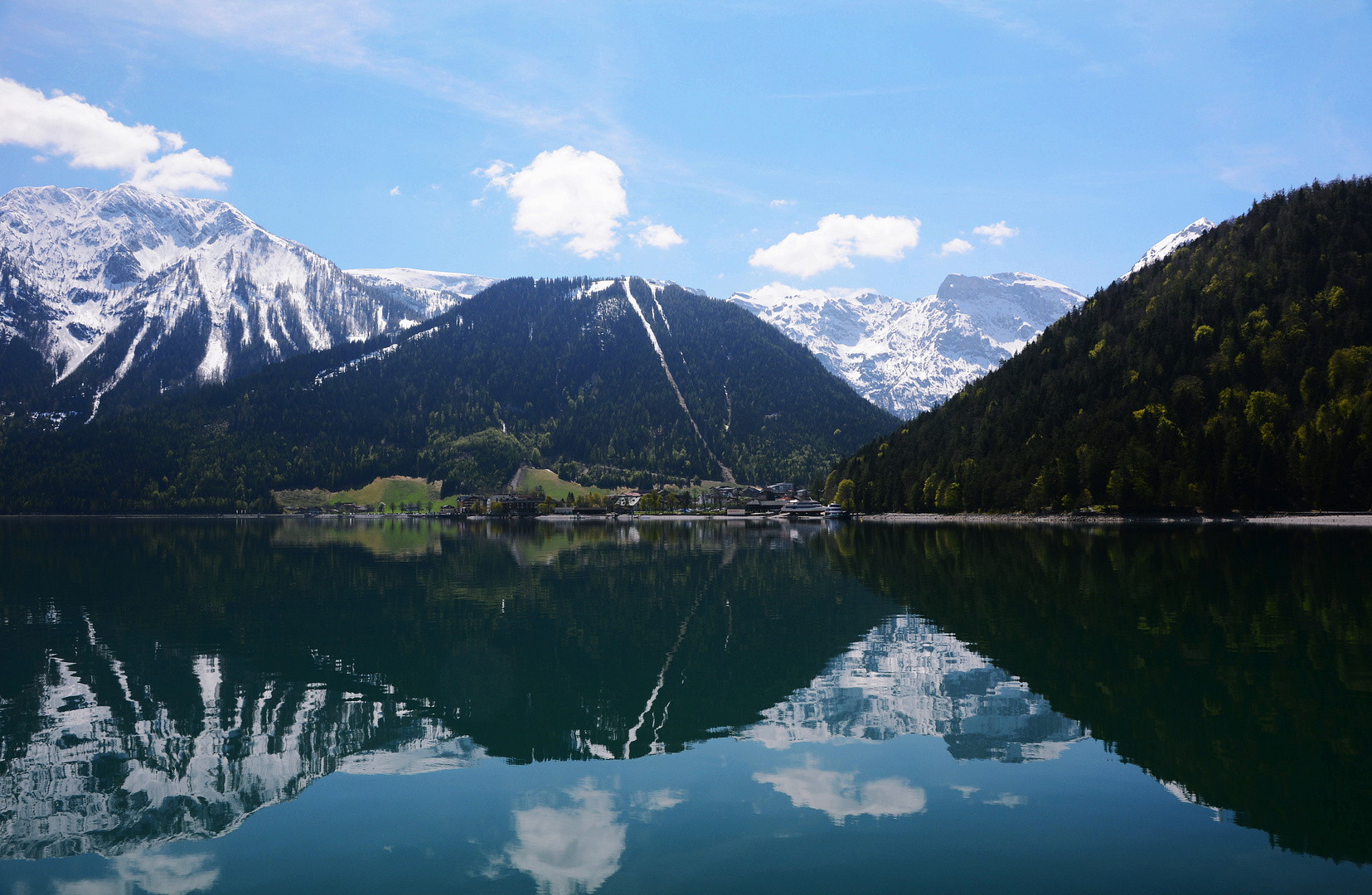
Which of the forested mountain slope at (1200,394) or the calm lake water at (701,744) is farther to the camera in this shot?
the forested mountain slope at (1200,394)

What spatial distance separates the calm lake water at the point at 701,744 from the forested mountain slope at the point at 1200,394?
79718 mm

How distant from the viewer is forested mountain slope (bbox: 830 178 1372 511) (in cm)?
11869

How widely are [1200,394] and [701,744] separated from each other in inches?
5764

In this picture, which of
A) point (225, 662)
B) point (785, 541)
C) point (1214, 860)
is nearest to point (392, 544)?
point (785, 541)

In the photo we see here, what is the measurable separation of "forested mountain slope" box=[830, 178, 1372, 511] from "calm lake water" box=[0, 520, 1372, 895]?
7972 centimetres

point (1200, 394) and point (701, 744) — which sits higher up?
point (1200, 394)

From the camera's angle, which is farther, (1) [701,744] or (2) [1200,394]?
(2) [1200,394]

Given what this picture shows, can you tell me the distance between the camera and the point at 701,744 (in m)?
22.5

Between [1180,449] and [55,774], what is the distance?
142m

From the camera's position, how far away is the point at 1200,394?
13925 cm

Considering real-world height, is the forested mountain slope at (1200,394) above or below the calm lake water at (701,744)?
above

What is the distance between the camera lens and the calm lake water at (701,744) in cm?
1533

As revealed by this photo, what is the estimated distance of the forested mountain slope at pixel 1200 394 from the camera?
119 meters

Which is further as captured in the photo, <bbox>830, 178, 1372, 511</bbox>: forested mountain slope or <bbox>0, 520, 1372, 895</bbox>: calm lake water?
<bbox>830, 178, 1372, 511</bbox>: forested mountain slope
